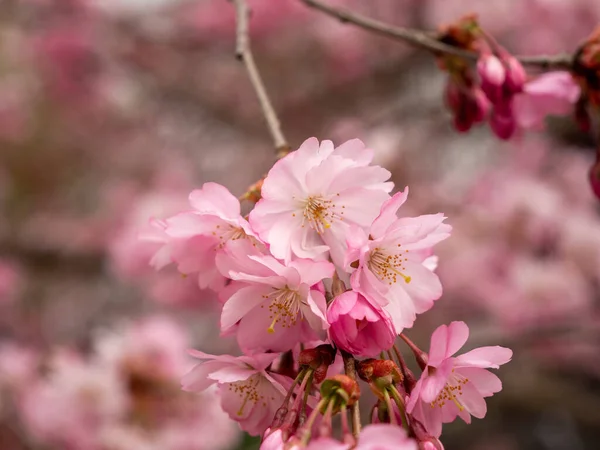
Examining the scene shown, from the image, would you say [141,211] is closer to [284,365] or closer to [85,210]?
[85,210]

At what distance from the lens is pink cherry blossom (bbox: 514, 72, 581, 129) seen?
2.72ft

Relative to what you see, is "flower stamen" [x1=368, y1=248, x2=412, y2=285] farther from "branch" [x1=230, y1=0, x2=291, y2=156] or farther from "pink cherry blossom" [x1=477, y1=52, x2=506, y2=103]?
"pink cherry blossom" [x1=477, y1=52, x2=506, y2=103]

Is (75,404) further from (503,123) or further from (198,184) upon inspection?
(198,184)

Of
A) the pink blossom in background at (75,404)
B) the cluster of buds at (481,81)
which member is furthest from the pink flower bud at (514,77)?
the pink blossom in background at (75,404)

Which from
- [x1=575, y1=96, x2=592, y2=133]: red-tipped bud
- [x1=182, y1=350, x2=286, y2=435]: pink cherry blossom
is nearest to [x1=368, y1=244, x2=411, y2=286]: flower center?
[x1=182, y1=350, x2=286, y2=435]: pink cherry blossom

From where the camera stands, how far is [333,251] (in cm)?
48

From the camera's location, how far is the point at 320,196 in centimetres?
50

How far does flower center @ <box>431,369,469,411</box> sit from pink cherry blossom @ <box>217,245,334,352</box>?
107 millimetres

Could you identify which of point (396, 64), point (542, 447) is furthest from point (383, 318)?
point (542, 447)

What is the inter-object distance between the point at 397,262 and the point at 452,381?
0.11 meters

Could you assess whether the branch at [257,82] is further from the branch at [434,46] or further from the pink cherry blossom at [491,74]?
the pink cherry blossom at [491,74]

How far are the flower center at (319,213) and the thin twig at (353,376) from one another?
0.11 metres

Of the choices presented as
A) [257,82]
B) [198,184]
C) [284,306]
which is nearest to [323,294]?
[284,306]

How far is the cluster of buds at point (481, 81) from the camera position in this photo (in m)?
0.77
